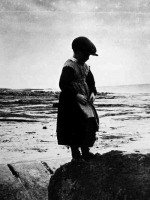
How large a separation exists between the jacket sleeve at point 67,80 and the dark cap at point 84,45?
0.86ft

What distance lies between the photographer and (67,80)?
9.57ft

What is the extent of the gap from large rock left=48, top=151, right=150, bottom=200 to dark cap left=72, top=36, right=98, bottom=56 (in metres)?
1.13

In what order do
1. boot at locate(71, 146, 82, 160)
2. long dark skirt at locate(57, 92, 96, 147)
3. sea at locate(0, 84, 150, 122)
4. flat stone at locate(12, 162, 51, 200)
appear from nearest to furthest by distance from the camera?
long dark skirt at locate(57, 92, 96, 147) < boot at locate(71, 146, 82, 160) < flat stone at locate(12, 162, 51, 200) < sea at locate(0, 84, 150, 122)

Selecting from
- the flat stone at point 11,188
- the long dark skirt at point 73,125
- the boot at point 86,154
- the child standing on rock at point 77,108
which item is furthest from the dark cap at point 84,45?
the flat stone at point 11,188

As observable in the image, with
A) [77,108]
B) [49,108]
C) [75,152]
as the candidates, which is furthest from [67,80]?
[49,108]

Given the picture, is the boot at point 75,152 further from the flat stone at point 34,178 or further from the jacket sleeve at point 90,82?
the jacket sleeve at point 90,82

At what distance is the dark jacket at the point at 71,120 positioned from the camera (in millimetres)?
2852

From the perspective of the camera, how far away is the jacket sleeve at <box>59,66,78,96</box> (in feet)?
9.44

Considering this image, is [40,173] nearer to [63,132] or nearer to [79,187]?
[63,132]

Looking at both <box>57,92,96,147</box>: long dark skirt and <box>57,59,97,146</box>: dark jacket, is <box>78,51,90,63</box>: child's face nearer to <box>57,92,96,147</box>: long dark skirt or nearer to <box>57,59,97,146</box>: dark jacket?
<box>57,59,97,146</box>: dark jacket

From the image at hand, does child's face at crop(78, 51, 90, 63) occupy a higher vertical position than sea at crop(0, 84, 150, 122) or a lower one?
higher

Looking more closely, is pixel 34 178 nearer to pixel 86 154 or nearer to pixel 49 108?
pixel 86 154

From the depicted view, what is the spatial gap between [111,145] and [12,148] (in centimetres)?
220

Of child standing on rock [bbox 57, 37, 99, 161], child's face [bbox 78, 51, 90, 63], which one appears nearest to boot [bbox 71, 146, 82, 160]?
child standing on rock [bbox 57, 37, 99, 161]
